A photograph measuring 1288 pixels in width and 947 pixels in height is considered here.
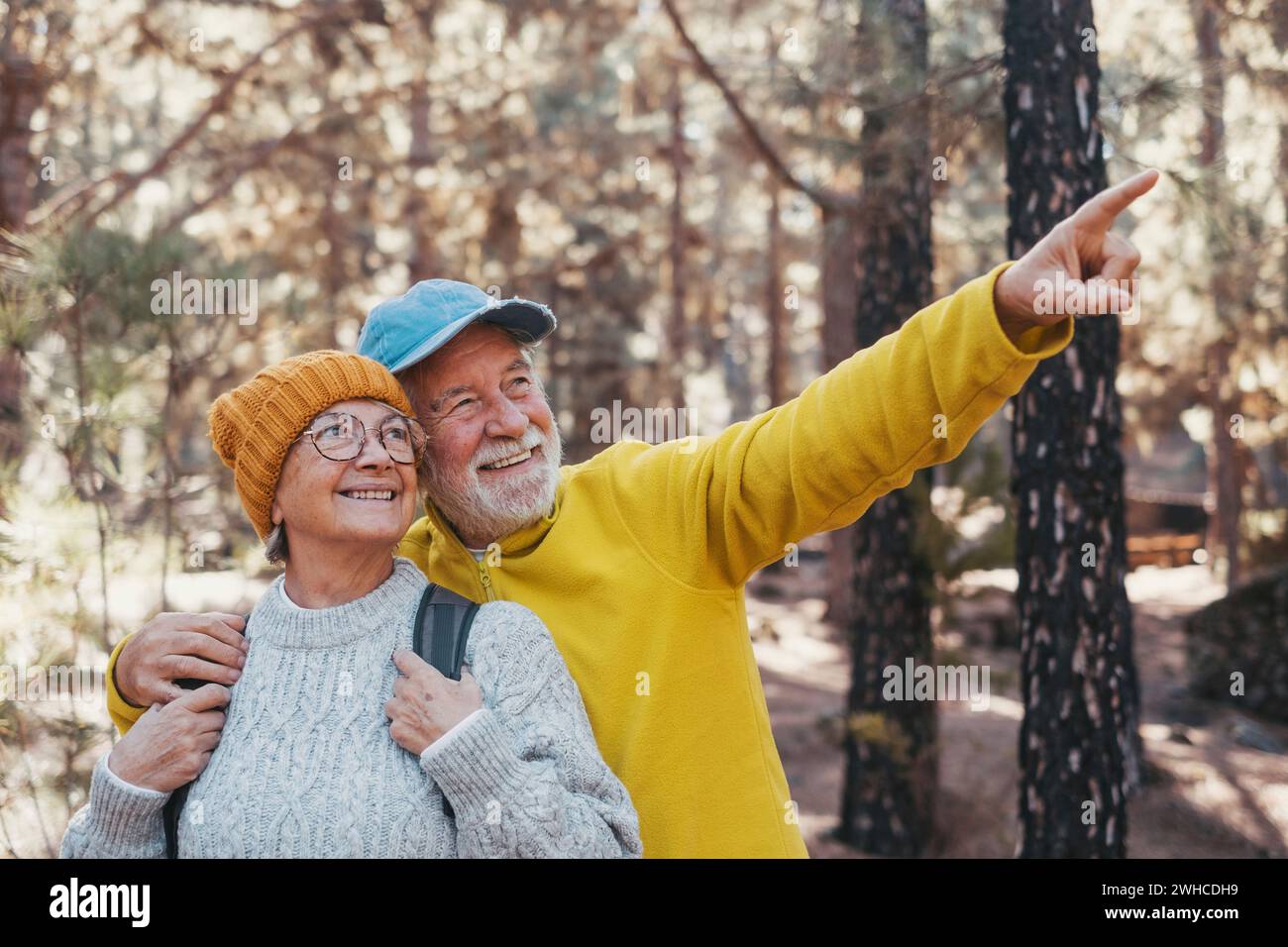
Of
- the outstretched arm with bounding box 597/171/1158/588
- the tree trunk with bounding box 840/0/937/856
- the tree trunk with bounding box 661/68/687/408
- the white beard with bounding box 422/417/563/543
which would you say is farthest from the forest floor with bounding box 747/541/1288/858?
the white beard with bounding box 422/417/563/543

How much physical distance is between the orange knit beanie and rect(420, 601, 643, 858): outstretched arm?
1.87 feet

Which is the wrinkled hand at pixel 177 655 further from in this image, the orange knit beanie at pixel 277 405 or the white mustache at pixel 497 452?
the white mustache at pixel 497 452

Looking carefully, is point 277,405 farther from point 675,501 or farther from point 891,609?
point 891,609

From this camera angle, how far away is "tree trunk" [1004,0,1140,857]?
446cm

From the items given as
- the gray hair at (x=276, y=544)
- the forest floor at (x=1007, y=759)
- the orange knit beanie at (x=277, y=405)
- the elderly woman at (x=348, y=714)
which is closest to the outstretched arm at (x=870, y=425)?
the elderly woman at (x=348, y=714)

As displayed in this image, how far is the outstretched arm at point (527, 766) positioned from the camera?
1.99 m

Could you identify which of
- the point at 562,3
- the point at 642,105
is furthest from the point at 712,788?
the point at 642,105

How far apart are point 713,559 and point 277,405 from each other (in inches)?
41.3

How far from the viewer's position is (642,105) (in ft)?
44.1

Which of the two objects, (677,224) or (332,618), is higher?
(677,224)

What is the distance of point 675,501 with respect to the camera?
254 cm

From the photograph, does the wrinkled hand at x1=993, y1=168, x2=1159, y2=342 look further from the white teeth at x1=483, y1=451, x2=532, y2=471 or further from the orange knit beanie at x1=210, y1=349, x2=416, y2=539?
the orange knit beanie at x1=210, y1=349, x2=416, y2=539

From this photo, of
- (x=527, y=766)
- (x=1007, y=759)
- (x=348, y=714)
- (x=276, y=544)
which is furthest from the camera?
(x=1007, y=759)

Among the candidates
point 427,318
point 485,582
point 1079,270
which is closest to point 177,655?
point 485,582
